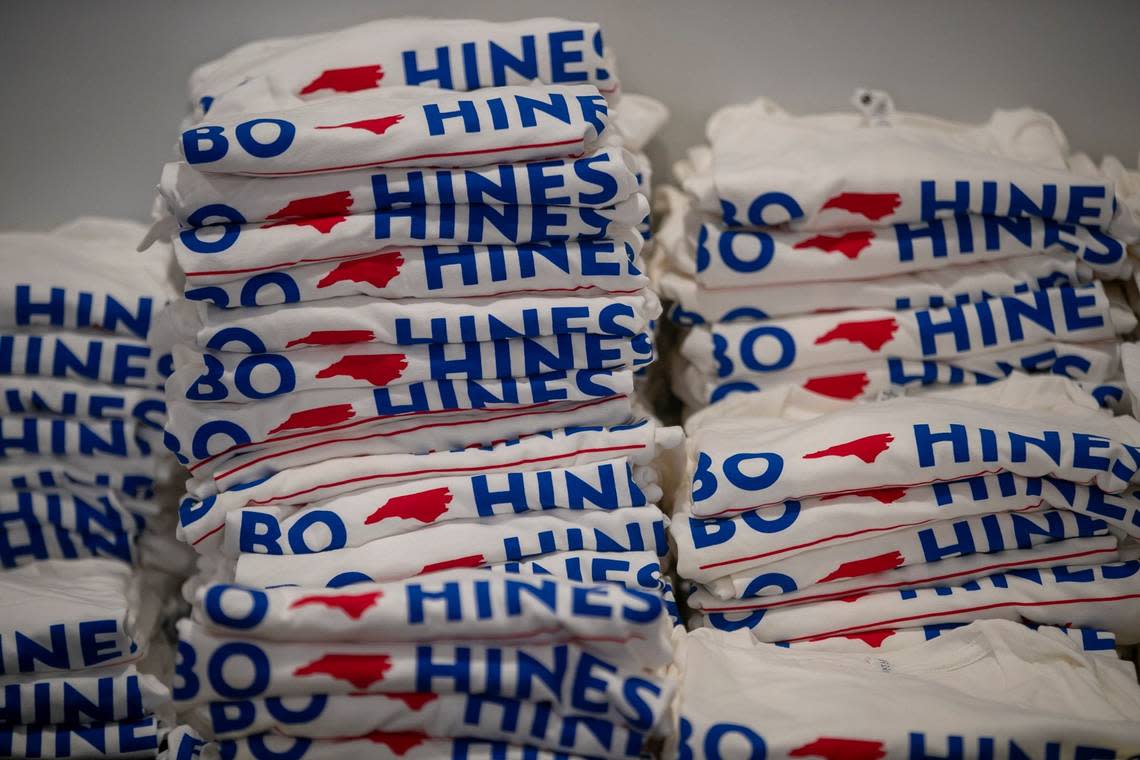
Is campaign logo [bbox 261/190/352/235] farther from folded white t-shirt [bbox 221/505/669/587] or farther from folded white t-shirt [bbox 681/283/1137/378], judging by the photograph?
folded white t-shirt [bbox 681/283/1137/378]

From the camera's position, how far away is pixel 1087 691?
0.88 metres

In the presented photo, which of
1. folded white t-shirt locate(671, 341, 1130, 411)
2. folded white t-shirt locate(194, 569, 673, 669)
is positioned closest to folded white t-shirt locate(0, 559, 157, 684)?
folded white t-shirt locate(194, 569, 673, 669)

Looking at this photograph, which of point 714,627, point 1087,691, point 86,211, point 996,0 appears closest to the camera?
point 1087,691

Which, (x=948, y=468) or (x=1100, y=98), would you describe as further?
(x=1100, y=98)

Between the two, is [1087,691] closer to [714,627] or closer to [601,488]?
[714,627]

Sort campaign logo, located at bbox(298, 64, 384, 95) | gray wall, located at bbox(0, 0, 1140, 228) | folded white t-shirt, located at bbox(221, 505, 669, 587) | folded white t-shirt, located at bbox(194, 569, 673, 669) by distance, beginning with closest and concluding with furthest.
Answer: folded white t-shirt, located at bbox(194, 569, 673, 669), folded white t-shirt, located at bbox(221, 505, 669, 587), campaign logo, located at bbox(298, 64, 384, 95), gray wall, located at bbox(0, 0, 1140, 228)

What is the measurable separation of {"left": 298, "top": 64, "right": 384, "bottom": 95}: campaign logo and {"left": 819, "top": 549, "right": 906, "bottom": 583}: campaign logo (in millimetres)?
665

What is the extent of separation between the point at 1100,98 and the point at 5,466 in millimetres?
1329

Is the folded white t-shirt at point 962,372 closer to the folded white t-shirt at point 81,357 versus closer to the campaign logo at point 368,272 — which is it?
the campaign logo at point 368,272

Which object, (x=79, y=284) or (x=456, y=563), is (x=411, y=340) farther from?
(x=79, y=284)

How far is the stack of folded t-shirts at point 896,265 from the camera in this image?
1.01m

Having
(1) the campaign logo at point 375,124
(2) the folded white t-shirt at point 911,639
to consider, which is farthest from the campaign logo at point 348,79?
(2) the folded white t-shirt at point 911,639

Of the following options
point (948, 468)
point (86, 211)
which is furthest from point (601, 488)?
point (86, 211)

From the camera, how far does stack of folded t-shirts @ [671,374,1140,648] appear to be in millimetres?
913
